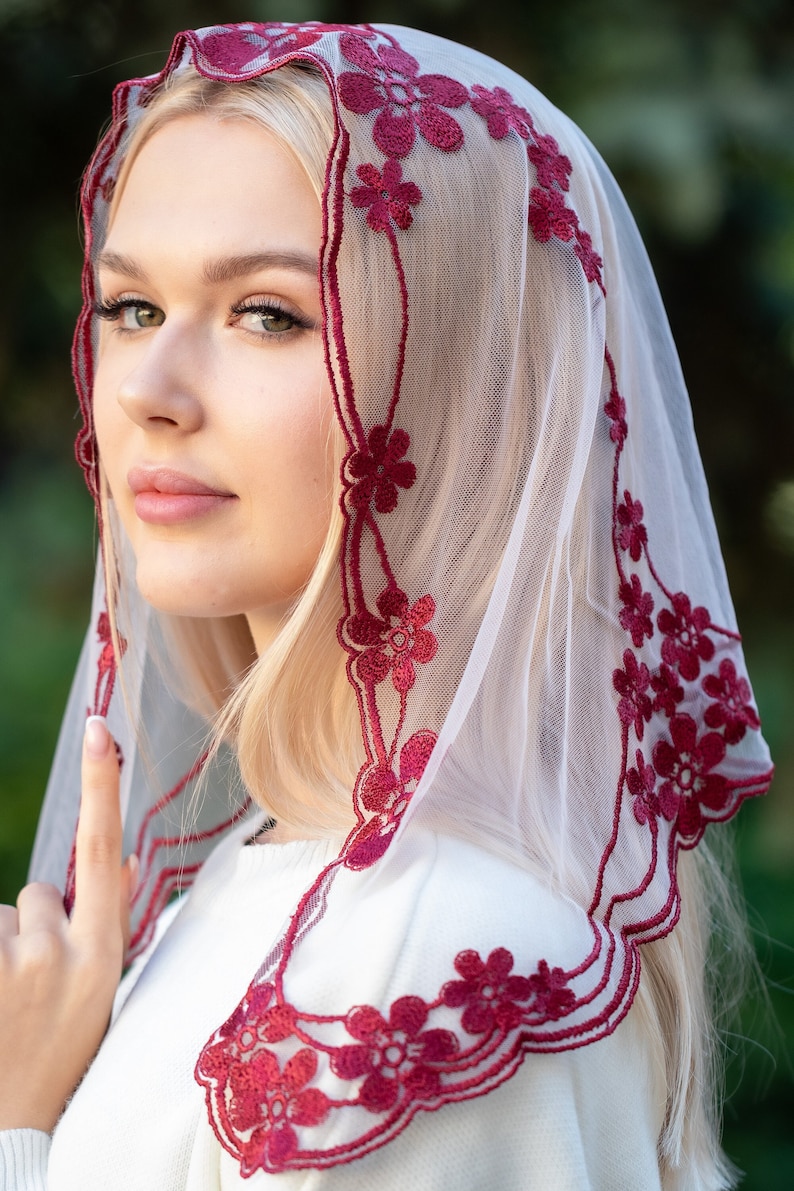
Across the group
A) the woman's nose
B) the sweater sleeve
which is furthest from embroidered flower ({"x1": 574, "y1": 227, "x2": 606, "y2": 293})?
the sweater sleeve

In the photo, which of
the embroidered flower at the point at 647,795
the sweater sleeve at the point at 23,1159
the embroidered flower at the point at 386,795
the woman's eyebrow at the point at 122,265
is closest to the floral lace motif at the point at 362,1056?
the embroidered flower at the point at 386,795

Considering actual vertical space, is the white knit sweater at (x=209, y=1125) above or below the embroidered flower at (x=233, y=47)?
below

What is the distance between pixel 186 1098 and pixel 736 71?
203cm

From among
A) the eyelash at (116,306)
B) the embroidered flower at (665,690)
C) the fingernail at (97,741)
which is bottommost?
the fingernail at (97,741)

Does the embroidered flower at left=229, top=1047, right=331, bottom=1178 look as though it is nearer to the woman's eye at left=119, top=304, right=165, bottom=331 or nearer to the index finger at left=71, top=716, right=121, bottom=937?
the index finger at left=71, top=716, right=121, bottom=937

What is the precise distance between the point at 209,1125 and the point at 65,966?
42cm

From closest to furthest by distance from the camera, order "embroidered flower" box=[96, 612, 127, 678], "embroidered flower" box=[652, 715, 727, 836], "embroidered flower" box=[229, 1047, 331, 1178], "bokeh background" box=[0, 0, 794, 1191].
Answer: "embroidered flower" box=[229, 1047, 331, 1178], "embroidered flower" box=[652, 715, 727, 836], "embroidered flower" box=[96, 612, 127, 678], "bokeh background" box=[0, 0, 794, 1191]

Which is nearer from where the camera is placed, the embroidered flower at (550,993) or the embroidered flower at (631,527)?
the embroidered flower at (550,993)

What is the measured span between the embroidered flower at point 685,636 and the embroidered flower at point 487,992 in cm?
50

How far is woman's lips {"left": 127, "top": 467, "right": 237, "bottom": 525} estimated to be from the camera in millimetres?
1426

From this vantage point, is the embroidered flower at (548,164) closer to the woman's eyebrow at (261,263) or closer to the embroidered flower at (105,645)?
the woman's eyebrow at (261,263)

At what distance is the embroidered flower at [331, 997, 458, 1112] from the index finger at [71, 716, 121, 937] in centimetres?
57

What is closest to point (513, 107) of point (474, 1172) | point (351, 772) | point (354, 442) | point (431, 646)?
point (354, 442)

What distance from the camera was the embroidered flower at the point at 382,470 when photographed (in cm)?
133
